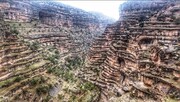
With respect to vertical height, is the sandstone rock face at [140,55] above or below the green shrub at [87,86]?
above

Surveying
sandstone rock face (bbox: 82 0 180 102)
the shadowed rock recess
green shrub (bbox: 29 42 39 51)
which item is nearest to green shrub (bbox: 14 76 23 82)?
the shadowed rock recess

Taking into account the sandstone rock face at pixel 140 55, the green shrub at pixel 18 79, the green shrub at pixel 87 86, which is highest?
the sandstone rock face at pixel 140 55

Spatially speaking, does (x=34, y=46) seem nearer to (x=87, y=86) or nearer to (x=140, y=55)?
(x=87, y=86)

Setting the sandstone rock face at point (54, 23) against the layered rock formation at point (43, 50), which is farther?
the sandstone rock face at point (54, 23)

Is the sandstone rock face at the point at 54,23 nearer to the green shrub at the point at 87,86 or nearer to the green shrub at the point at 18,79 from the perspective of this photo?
the green shrub at the point at 18,79

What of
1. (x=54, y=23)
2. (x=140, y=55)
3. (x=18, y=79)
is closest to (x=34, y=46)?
(x=18, y=79)

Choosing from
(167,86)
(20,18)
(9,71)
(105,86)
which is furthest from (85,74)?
(20,18)

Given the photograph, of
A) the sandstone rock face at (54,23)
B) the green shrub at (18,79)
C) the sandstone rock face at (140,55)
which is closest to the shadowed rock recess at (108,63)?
the sandstone rock face at (140,55)
